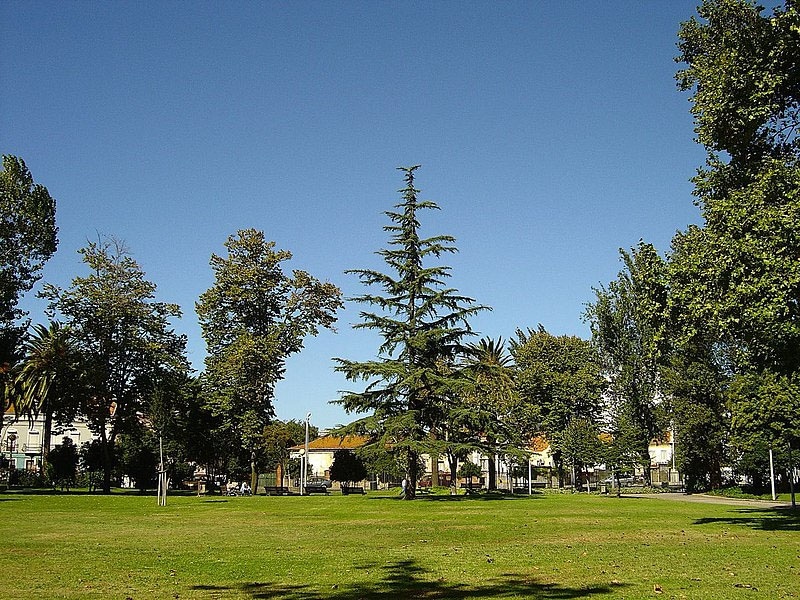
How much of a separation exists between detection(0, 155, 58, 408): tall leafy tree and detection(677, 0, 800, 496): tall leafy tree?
135 ft

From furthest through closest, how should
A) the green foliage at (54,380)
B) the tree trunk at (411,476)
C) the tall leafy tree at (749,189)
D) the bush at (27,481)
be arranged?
the bush at (27,481)
the green foliage at (54,380)
the tree trunk at (411,476)
the tall leafy tree at (749,189)

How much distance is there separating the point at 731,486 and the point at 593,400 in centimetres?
1268

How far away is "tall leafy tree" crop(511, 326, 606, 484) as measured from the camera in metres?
67.9

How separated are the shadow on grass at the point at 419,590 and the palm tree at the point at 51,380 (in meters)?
47.1

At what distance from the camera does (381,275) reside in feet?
153

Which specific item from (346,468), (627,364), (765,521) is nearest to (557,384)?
(627,364)

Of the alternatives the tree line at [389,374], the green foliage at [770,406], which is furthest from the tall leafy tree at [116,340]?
the green foliage at [770,406]

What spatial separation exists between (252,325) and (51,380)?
13.3 metres

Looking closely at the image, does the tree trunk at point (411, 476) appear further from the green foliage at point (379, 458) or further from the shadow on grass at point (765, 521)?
the shadow on grass at point (765, 521)

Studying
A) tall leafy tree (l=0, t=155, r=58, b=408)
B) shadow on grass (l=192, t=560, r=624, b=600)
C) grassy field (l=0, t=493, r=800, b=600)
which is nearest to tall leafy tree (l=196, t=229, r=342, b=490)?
tall leafy tree (l=0, t=155, r=58, b=408)

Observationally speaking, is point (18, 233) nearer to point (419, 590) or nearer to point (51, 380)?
point (51, 380)

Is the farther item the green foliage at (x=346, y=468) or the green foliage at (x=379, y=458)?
the green foliage at (x=346, y=468)

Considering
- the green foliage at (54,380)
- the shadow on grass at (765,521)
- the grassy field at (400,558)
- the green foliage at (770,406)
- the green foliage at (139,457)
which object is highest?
the green foliage at (54,380)

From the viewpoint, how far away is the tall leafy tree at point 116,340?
2189 inches
